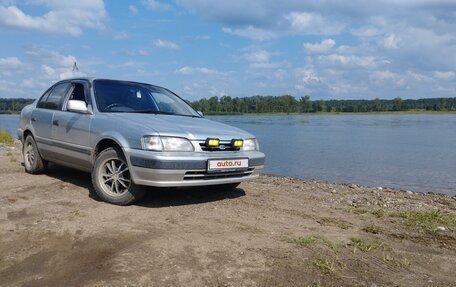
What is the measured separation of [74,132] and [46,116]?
1.14 metres

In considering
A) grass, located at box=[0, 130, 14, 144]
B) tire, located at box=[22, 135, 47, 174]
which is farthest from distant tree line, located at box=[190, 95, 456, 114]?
tire, located at box=[22, 135, 47, 174]

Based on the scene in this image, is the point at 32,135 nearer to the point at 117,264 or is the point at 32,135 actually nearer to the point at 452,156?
the point at 117,264

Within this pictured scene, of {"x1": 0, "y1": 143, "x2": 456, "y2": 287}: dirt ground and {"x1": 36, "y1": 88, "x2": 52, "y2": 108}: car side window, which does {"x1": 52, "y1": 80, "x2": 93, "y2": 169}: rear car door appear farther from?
{"x1": 36, "y1": 88, "x2": 52, "y2": 108}: car side window

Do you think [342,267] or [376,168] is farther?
[376,168]

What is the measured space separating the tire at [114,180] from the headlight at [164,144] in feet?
1.55

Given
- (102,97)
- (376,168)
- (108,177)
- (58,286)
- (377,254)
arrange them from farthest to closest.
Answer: (376,168) < (102,97) < (108,177) < (377,254) < (58,286)

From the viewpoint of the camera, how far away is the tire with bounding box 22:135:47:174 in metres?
7.32

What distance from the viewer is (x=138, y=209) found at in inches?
207

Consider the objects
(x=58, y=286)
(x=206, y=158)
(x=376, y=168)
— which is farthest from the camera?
(x=376, y=168)

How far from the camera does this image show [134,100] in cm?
620

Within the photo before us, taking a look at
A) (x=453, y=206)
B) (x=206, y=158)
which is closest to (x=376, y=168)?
(x=453, y=206)

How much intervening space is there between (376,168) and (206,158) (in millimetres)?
11480

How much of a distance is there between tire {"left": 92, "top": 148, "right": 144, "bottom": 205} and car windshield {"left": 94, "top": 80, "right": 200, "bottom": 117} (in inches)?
28.8

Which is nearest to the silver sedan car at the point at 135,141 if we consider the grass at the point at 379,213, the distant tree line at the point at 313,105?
the grass at the point at 379,213
